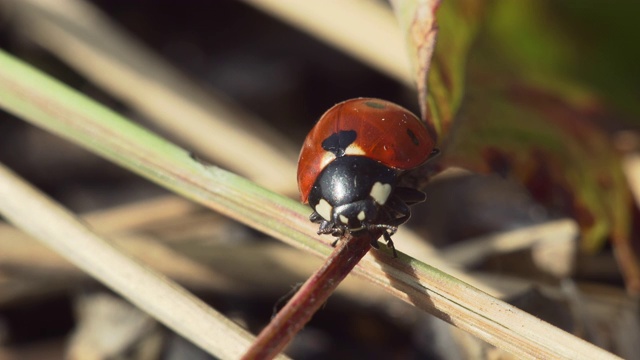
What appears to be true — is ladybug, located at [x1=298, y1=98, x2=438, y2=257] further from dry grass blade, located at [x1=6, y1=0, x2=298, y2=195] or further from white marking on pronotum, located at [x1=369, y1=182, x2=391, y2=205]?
dry grass blade, located at [x1=6, y1=0, x2=298, y2=195]

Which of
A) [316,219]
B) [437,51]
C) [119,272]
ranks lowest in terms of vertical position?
[119,272]

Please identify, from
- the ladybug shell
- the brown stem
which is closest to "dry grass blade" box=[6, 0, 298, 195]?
the ladybug shell

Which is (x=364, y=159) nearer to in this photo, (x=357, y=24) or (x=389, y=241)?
(x=389, y=241)

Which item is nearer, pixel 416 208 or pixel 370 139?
pixel 370 139

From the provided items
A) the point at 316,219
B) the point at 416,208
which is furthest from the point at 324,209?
the point at 416,208

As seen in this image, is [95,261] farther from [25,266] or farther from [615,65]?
[615,65]

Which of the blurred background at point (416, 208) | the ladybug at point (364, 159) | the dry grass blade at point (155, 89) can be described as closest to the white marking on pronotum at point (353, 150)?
the ladybug at point (364, 159)

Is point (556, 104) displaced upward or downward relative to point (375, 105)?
downward
